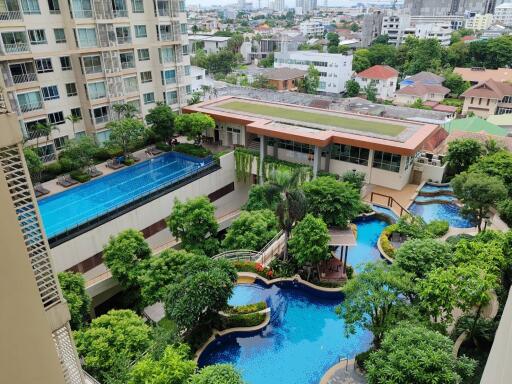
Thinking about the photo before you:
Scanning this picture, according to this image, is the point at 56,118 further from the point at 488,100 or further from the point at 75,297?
the point at 488,100

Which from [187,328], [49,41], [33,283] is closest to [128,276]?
[187,328]

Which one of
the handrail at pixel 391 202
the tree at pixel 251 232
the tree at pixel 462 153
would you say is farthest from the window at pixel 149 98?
the tree at pixel 462 153

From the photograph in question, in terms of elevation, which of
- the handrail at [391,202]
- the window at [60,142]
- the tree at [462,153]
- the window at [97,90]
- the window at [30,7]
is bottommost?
the handrail at [391,202]

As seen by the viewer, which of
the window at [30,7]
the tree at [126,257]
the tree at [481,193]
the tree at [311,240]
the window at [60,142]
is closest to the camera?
the tree at [311,240]

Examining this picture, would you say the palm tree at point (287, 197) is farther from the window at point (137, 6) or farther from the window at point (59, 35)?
the window at point (137, 6)

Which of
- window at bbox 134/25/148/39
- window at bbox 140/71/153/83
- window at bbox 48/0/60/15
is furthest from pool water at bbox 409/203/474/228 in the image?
window at bbox 48/0/60/15

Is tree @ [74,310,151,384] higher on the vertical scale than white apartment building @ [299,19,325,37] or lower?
lower

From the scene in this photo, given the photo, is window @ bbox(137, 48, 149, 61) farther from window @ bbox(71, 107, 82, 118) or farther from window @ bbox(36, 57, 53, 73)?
window @ bbox(36, 57, 53, 73)
